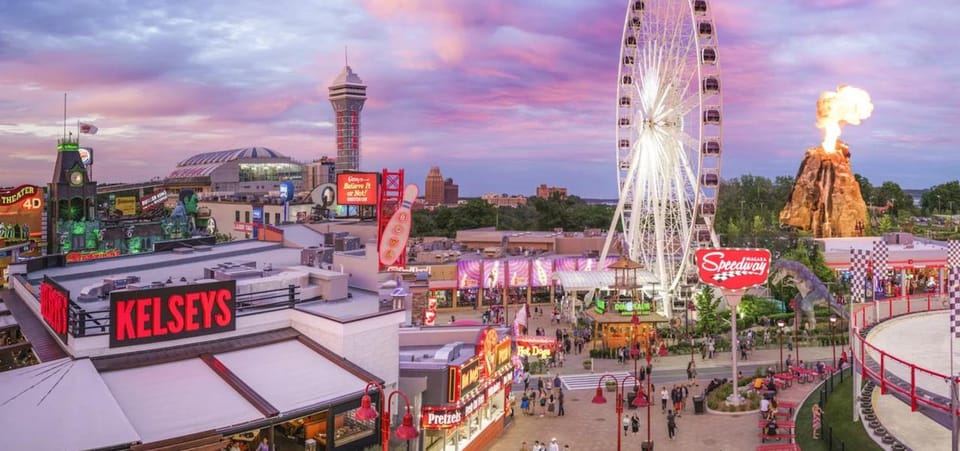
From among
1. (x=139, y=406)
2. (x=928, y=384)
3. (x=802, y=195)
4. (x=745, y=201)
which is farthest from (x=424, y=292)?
(x=745, y=201)

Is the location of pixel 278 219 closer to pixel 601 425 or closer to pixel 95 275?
pixel 95 275

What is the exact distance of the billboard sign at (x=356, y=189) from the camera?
2971 inches

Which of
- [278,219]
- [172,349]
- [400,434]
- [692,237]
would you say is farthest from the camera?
[278,219]

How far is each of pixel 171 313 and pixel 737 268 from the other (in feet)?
84.7

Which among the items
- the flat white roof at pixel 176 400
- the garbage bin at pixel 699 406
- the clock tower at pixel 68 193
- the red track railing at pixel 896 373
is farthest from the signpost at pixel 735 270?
the clock tower at pixel 68 193

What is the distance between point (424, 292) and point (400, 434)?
62.7ft

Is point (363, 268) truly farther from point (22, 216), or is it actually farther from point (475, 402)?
point (22, 216)

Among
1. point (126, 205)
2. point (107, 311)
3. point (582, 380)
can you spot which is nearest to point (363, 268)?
point (107, 311)

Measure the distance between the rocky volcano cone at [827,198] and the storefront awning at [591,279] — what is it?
180 feet

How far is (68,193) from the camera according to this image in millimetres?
69312

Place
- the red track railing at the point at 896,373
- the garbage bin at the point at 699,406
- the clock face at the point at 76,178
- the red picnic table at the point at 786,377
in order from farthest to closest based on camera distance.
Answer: the clock face at the point at 76,178 < the red picnic table at the point at 786,377 < the garbage bin at the point at 699,406 < the red track railing at the point at 896,373

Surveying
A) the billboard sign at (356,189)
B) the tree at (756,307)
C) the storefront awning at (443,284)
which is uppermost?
the billboard sign at (356,189)

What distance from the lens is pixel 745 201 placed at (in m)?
156

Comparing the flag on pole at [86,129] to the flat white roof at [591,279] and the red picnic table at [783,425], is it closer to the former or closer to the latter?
the flat white roof at [591,279]
